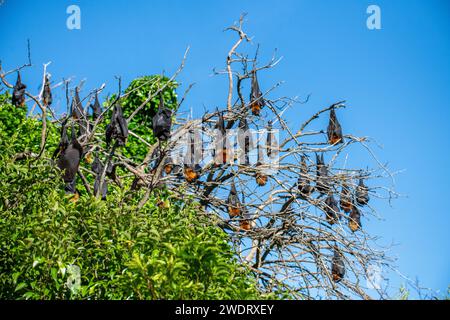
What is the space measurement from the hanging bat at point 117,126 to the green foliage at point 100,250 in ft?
5.92

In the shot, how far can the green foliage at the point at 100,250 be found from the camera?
425cm

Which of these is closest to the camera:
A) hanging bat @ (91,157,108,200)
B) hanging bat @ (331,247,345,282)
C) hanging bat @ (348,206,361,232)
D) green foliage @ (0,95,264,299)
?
green foliage @ (0,95,264,299)

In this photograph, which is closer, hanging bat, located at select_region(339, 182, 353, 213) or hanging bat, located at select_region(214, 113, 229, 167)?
hanging bat, located at select_region(214, 113, 229, 167)

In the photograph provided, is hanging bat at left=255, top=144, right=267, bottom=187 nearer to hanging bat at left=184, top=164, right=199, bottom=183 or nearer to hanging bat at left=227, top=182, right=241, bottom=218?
hanging bat at left=227, top=182, right=241, bottom=218

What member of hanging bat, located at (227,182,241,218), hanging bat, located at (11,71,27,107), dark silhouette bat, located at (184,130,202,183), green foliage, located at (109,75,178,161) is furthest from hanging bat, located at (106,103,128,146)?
hanging bat, located at (11,71,27,107)

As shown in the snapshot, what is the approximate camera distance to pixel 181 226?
205 inches

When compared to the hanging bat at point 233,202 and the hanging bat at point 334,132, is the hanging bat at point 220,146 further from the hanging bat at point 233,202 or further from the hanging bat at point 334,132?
the hanging bat at point 334,132

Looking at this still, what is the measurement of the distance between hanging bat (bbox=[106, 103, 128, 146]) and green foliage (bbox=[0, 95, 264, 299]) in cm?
180

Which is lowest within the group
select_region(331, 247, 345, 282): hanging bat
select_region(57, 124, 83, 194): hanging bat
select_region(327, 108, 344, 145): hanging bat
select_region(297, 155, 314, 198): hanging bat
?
select_region(331, 247, 345, 282): hanging bat

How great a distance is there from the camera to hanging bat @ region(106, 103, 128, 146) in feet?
25.8

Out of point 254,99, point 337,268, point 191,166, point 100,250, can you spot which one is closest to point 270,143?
point 254,99

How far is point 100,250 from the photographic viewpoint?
201 inches

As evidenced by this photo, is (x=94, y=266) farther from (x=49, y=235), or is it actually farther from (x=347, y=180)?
(x=347, y=180)
